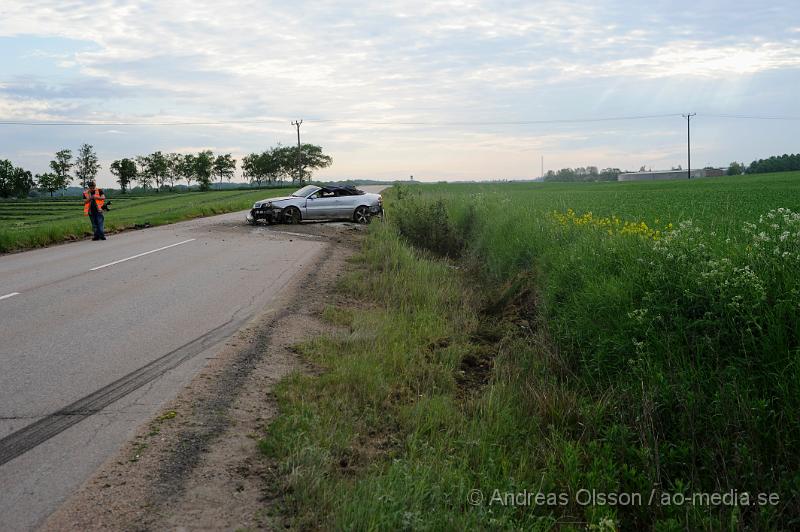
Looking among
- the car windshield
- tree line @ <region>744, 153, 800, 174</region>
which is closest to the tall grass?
the car windshield

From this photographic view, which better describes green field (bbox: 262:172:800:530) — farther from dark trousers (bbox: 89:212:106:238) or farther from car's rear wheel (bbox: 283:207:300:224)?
car's rear wheel (bbox: 283:207:300:224)

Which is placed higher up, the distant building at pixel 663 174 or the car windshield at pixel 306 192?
the distant building at pixel 663 174

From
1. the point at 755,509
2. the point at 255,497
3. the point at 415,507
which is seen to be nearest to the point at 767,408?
the point at 755,509

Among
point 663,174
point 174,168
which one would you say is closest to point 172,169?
point 174,168

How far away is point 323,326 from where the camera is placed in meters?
8.46

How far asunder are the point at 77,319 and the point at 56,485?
4911 millimetres

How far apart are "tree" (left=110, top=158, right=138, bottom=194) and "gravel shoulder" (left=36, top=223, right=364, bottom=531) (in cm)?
13133

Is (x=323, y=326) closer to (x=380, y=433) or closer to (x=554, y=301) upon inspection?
(x=554, y=301)

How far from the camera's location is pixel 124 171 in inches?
5059

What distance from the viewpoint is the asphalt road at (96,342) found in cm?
433

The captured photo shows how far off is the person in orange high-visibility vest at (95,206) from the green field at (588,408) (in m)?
14.8

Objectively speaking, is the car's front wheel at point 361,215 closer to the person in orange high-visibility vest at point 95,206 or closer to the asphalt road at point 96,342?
the person in orange high-visibility vest at point 95,206

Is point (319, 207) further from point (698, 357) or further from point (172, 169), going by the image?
point (172, 169)

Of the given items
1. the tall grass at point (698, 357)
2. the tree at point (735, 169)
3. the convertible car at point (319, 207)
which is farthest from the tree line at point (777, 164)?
the tall grass at point (698, 357)
